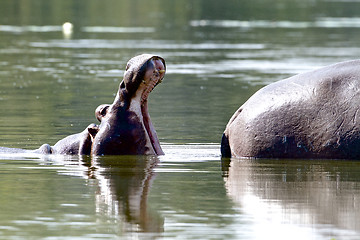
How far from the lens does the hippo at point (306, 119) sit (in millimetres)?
10375

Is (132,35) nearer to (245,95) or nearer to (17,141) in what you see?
(245,95)

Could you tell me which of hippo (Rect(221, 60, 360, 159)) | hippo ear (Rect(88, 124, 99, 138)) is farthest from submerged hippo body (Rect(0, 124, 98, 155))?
hippo (Rect(221, 60, 360, 159))

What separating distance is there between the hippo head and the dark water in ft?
0.58

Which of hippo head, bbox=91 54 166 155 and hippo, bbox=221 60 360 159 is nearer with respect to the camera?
hippo, bbox=221 60 360 159

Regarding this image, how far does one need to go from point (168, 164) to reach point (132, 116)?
669 mm

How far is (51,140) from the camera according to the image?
41.3 ft

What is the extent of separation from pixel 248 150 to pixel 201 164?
1.83ft

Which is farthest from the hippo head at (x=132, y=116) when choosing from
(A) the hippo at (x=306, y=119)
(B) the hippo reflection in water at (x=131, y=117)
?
(A) the hippo at (x=306, y=119)

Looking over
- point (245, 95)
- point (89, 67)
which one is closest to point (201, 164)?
point (245, 95)

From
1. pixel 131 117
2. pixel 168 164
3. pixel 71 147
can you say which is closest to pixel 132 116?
pixel 131 117

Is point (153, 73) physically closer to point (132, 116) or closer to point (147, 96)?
point (147, 96)

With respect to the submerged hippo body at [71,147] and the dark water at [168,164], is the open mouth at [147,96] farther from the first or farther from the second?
the submerged hippo body at [71,147]

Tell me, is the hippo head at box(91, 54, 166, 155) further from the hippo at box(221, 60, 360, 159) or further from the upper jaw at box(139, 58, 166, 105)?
the hippo at box(221, 60, 360, 159)

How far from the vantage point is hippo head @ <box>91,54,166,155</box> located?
10.6 m
